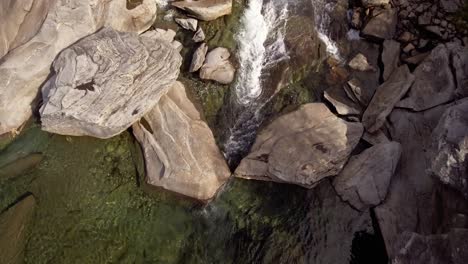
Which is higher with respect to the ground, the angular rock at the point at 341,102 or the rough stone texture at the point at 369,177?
the angular rock at the point at 341,102

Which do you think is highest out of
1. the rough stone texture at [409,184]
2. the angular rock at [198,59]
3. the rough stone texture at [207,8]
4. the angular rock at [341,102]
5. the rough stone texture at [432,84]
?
the rough stone texture at [207,8]

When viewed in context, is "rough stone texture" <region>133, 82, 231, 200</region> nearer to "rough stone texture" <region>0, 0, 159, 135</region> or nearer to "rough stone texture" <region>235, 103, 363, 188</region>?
"rough stone texture" <region>235, 103, 363, 188</region>

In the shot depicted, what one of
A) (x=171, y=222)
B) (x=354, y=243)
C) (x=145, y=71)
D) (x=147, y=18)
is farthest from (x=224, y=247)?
(x=147, y=18)

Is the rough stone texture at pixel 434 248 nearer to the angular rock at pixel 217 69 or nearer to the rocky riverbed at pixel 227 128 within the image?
the rocky riverbed at pixel 227 128

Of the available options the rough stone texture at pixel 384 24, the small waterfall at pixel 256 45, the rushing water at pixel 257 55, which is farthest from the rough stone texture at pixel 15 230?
the rough stone texture at pixel 384 24

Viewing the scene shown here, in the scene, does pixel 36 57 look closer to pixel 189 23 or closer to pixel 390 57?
pixel 189 23

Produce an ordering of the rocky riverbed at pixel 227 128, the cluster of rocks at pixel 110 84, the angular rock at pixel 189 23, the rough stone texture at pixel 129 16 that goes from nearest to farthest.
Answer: the rocky riverbed at pixel 227 128, the cluster of rocks at pixel 110 84, the rough stone texture at pixel 129 16, the angular rock at pixel 189 23

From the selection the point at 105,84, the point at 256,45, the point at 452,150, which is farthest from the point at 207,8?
the point at 452,150
